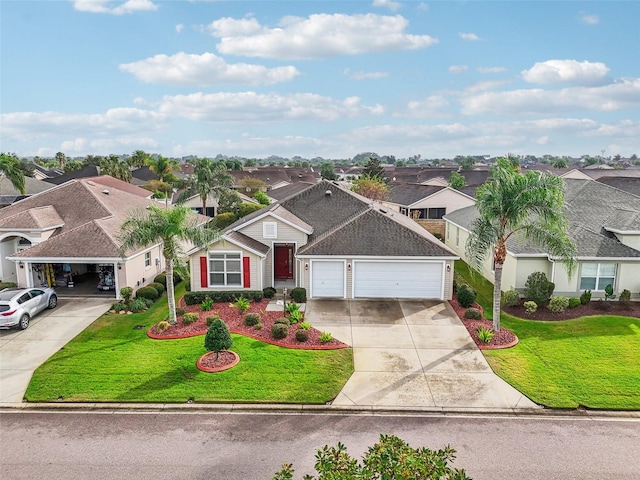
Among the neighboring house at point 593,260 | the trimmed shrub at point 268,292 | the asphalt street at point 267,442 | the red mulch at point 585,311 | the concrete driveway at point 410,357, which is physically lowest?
the asphalt street at point 267,442

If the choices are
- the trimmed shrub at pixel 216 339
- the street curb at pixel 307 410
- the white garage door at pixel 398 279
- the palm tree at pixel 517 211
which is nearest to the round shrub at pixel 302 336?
the trimmed shrub at pixel 216 339

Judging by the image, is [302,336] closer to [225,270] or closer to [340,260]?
[340,260]

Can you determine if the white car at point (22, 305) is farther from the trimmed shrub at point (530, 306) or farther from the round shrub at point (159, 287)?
the trimmed shrub at point (530, 306)

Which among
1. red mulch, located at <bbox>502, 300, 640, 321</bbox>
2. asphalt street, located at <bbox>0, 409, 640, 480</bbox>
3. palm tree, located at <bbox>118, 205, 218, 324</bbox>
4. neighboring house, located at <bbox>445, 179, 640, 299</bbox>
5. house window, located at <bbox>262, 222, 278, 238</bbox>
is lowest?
asphalt street, located at <bbox>0, 409, 640, 480</bbox>

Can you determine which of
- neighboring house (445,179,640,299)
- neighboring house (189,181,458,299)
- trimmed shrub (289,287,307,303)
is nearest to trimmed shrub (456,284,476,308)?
neighboring house (189,181,458,299)

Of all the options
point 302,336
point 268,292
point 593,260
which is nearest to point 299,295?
point 268,292

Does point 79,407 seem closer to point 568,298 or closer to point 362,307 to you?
point 362,307

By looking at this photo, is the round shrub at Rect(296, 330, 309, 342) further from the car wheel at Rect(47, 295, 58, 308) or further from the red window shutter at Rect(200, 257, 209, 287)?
the car wheel at Rect(47, 295, 58, 308)
